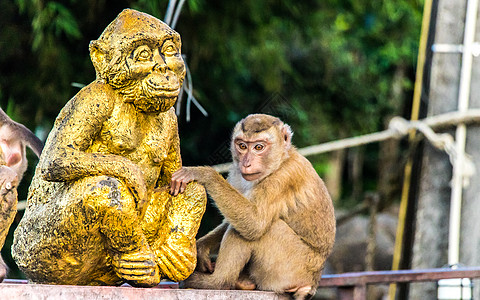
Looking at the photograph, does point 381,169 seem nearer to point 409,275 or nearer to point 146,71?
point 409,275

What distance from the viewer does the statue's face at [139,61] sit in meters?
2.41

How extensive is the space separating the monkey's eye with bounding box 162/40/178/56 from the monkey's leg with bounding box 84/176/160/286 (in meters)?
0.53

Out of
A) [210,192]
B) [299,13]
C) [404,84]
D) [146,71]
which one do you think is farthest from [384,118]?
[146,71]

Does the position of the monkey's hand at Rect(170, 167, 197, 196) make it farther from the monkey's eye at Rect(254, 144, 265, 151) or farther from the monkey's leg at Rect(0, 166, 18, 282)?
the monkey's eye at Rect(254, 144, 265, 151)

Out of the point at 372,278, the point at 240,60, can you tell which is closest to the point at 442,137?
the point at 372,278

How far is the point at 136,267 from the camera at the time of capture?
242 cm

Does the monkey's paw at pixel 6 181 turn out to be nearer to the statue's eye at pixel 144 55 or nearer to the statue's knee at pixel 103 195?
the statue's knee at pixel 103 195

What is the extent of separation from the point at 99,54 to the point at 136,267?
0.79 metres

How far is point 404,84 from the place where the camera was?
10.8 m

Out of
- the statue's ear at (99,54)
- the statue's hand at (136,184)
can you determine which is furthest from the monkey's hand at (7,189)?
the statue's ear at (99,54)

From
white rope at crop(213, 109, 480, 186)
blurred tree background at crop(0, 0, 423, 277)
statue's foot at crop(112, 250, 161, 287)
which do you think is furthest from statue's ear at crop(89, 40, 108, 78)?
white rope at crop(213, 109, 480, 186)

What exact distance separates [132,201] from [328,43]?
7.14 m

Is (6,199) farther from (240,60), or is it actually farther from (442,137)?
(240,60)

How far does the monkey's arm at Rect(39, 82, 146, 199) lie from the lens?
2.31 metres
